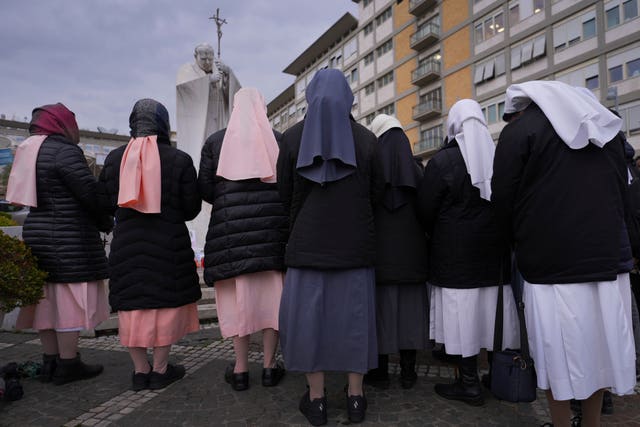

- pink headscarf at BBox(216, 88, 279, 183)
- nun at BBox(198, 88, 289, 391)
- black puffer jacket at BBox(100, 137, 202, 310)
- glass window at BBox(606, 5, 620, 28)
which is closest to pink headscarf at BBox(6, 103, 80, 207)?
black puffer jacket at BBox(100, 137, 202, 310)

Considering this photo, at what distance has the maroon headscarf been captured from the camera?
10.8ft

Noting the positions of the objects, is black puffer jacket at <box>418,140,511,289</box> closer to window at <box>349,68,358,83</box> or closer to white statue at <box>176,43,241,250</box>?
white statue at <box>176,43,241,250</box>

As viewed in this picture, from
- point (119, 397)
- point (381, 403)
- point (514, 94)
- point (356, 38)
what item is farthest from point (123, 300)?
point (356, 38)

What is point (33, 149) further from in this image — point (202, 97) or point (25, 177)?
point (202, 97)

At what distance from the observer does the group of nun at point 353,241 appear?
1917mm

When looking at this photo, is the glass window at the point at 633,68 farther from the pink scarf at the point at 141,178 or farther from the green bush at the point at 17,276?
the green bush at the point at 17,276


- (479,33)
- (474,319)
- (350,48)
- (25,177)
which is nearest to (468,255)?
(474,319)

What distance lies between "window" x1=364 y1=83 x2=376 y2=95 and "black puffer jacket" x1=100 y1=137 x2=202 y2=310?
104 feet

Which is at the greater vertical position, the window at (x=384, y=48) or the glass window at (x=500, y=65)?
the window at (x=384, y=48)

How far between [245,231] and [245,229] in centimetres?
1

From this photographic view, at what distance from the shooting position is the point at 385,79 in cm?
3136

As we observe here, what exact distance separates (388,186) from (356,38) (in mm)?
35013

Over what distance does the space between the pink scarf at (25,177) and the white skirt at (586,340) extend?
3.67 metres

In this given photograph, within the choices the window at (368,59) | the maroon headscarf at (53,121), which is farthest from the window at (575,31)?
the maroon headscarf at (53,121)
